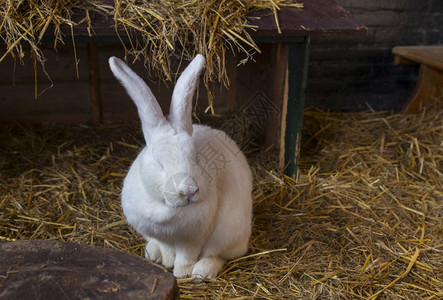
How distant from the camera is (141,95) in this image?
235 centimetres

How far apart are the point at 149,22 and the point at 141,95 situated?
2.03 ft

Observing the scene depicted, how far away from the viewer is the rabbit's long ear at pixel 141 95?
92.0 inches

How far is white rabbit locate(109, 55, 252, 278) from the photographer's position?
2201 mm

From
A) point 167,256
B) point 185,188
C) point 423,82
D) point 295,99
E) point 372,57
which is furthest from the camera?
point 372,57

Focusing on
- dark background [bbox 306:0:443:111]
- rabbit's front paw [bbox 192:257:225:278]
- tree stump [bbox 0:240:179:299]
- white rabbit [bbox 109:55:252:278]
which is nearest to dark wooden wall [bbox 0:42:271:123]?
dark background [bbox 306:0:443:111]

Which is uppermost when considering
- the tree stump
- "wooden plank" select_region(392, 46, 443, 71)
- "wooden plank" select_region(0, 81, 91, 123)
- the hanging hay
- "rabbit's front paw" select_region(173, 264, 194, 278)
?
the hanging hay

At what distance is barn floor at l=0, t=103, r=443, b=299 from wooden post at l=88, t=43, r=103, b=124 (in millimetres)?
193

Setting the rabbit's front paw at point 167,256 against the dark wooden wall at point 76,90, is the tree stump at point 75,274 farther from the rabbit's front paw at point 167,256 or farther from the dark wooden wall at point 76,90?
the dark wooden wall at point 76,90

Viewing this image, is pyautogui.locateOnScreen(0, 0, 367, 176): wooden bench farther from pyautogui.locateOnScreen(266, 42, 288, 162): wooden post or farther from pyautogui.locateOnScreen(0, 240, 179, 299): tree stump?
pyautogui.locateOnScreen(0, 240, 179, 299): tree stump

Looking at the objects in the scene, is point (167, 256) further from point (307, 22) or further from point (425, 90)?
point (425, 90)

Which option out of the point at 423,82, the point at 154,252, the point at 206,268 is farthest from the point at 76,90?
the point at 423,82

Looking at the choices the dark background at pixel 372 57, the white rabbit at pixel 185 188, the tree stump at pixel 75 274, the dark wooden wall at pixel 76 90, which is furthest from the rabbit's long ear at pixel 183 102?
the dark background at pixel 372 57

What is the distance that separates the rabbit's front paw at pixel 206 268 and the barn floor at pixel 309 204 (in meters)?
0.04

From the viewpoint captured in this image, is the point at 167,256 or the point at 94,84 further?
the point at 94,84
